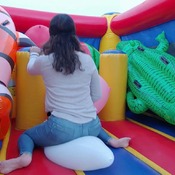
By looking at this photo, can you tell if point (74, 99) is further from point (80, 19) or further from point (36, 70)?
point (80, 19)

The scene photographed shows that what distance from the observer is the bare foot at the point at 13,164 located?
87cm

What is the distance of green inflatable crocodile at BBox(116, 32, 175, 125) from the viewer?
137 centimetres

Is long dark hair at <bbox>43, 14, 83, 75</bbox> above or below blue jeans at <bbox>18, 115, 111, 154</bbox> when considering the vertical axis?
above

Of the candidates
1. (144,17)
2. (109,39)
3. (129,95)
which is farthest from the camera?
(109,39)

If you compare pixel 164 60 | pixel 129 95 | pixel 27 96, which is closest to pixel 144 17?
pixel 164 60

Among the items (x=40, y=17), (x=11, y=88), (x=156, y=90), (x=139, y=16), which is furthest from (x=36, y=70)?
(x=40, y=17)

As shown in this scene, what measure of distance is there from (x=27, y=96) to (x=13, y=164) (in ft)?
1.51

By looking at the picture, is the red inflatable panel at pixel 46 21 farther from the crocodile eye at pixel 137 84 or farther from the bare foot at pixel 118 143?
the bare foot at pixel 118 143

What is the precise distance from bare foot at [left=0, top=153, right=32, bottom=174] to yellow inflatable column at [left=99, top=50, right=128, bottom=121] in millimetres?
713

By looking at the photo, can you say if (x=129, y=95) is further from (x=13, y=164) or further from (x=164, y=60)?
(x=13, y=164)

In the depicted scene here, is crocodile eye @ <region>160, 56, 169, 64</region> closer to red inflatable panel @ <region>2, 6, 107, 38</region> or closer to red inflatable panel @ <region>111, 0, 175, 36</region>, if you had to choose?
red inflatable panel @ <region>111, 0, 175, 36</region>

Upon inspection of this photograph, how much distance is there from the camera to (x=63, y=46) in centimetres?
98

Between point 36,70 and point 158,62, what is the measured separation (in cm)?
75

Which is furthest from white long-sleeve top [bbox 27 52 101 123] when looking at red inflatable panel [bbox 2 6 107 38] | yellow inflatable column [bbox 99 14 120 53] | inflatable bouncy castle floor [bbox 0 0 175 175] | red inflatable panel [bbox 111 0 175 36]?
yellow inflatable column [bbox 99 14 120 53]
